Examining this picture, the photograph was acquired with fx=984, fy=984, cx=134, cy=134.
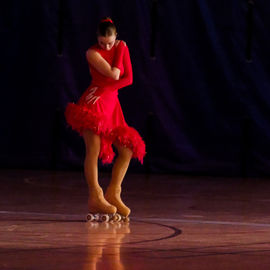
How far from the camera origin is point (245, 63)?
1052 cm

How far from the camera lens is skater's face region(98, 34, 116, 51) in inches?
250

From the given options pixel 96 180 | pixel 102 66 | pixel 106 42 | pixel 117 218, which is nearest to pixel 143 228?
pixel 117 218

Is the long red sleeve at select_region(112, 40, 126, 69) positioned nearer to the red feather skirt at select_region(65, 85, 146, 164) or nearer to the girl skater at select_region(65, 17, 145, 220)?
the girl skater at select_region(65, 17, 145, 220)

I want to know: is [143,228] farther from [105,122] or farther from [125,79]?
[125,79]

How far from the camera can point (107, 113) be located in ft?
20.9

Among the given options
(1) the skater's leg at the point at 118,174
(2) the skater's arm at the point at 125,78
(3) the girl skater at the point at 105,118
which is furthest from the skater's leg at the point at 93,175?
(2) the skater's arm at the point at 125,78

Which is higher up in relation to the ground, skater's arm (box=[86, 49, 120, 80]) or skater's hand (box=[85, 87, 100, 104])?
skater's arm (box=[86, 49, 120, 80])

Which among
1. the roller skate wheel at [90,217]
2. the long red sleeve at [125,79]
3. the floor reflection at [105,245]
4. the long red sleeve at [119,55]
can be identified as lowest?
the roller skate wheel at [90,217]

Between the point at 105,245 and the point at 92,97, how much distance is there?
4.91 feet

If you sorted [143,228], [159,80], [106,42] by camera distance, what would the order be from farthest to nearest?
[159,80] < [106,42] < [143,228]

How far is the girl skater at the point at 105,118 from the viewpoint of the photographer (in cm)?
630

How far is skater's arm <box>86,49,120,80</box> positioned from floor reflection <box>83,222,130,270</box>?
949mm

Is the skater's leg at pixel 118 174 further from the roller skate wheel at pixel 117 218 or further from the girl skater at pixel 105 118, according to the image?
the roller skate wheel at pixel 117 218

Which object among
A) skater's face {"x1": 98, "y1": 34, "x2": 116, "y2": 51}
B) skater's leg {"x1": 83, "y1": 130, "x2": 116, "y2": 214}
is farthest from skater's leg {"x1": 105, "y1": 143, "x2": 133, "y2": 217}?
skater's face {"x1": 98, "y1": 34, "x2": 116, "y2": 51}
